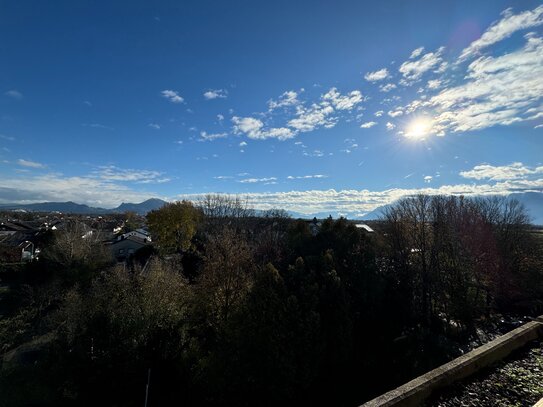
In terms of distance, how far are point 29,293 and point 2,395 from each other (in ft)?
41.2

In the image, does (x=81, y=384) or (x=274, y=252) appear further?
(x=274, y=252)

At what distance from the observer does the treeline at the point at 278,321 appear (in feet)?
47.8

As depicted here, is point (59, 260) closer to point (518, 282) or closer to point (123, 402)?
point (123, 402)

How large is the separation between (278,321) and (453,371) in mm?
9587

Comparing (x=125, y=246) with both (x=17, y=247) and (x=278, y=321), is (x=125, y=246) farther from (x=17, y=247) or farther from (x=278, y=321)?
(x=278, y=321)

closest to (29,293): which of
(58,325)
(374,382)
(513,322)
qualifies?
(58,325)

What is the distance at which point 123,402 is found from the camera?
16.3m

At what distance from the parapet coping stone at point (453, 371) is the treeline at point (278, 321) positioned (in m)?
8.78

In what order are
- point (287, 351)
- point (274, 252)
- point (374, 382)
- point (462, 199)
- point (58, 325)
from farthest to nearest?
point (462, 199), point (274, 252), point (58, 325), point (374, 382), point (287, 351)

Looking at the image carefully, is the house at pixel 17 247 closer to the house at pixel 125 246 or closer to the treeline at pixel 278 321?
the house at pixel 125 246

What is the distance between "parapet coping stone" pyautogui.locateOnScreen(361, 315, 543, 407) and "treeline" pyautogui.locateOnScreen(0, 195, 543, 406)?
8779 mm

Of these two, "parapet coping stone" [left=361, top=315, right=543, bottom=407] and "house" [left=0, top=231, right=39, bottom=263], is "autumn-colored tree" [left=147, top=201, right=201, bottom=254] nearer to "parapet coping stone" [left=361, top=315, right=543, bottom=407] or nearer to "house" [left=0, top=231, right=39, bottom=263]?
"house" [left=0, top=231, right=39, bottom=263]

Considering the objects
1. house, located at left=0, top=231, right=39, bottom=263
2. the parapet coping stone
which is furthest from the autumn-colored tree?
the parapet coping stone

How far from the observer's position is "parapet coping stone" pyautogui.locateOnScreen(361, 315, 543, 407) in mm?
4813
